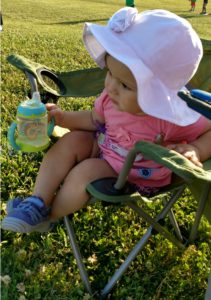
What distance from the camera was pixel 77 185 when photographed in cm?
216

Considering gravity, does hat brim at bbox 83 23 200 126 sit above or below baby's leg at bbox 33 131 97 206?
above

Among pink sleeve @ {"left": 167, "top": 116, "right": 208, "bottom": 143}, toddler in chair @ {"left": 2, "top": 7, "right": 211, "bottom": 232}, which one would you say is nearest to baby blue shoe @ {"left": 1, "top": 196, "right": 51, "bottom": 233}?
toddler in chair @ {"left": 2, "top": 7, "right": 211, "bottom": 232}

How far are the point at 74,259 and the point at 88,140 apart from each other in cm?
67

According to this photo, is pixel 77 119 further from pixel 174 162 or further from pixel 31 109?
pixel 174 162

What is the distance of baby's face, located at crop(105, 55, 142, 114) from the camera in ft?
6.53

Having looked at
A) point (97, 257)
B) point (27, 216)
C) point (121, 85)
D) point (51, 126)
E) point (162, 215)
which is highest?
point (121, 85)

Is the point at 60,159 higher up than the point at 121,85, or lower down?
lower down

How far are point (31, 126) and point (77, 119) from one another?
0.40m

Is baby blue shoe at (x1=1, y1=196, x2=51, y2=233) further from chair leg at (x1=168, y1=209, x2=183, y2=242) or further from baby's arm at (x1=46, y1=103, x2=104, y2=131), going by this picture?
chair leg at (x1=168, y1=209, x2=183, y2=242)

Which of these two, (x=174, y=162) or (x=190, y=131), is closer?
(x=174, y=162)

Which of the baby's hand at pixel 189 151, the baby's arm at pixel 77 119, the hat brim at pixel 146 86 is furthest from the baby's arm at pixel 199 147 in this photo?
the baby's arm at pixel 77 119

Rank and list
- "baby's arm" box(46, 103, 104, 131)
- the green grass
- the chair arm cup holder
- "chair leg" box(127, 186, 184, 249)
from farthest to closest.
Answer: "baby's arm" box(46, 103, 104, 131), the green grass, "chair leg" box(127, 186, 184, 249), the chair arm cup holder

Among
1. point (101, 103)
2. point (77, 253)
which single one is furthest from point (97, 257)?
point (101, 103)

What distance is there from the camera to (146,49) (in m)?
1.93
